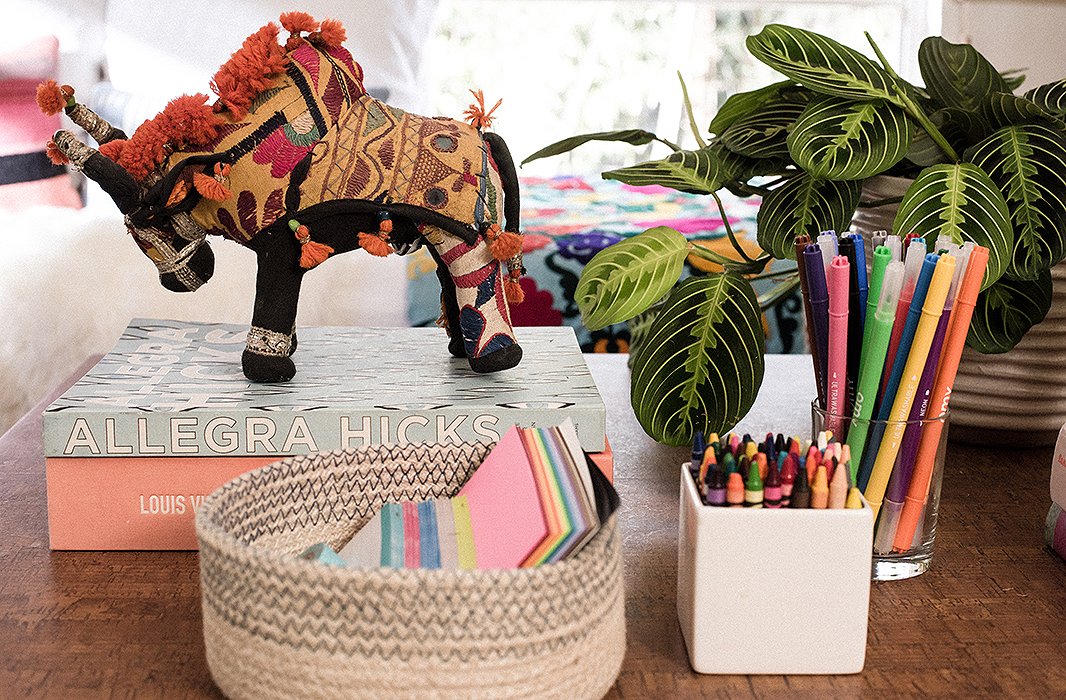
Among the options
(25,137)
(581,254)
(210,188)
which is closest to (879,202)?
(210,188)

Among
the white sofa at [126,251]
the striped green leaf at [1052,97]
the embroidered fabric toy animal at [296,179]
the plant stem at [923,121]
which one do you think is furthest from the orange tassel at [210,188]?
the white sofa at [126,251]

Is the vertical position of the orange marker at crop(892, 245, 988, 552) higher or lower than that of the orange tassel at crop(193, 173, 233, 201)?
lower

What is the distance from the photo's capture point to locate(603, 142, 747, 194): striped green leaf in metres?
0.84

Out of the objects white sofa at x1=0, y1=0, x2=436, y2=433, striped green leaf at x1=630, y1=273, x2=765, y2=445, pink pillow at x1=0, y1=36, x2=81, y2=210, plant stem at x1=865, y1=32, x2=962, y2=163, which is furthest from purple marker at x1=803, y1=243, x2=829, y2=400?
pink pillow at x1=0, y1=36, x2=81, y2=210

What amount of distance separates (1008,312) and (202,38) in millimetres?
1783

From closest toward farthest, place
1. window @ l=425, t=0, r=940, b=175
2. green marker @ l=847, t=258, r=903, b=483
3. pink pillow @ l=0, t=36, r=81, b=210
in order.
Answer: green marker @ l=847, t=258, r=903, b=483
pink pillow @ l=0, t=36, r=81, b=210
window @ l=425, t=0, r=940, b=175

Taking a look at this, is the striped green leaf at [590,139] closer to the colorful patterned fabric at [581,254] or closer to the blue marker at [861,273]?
the blue marker at [861,273]

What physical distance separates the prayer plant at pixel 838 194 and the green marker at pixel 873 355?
0.14 metres

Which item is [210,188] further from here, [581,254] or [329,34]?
[581,254]

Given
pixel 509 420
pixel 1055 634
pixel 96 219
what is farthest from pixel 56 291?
pixel 1055 634

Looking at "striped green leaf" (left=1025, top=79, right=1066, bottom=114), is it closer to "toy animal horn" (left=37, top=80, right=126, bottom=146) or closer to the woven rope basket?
the woven rope basket

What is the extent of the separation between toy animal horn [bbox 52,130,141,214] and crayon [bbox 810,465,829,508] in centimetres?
43

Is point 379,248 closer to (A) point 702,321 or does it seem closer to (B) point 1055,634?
(A) point 702,321

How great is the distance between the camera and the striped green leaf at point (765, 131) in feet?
2.72
